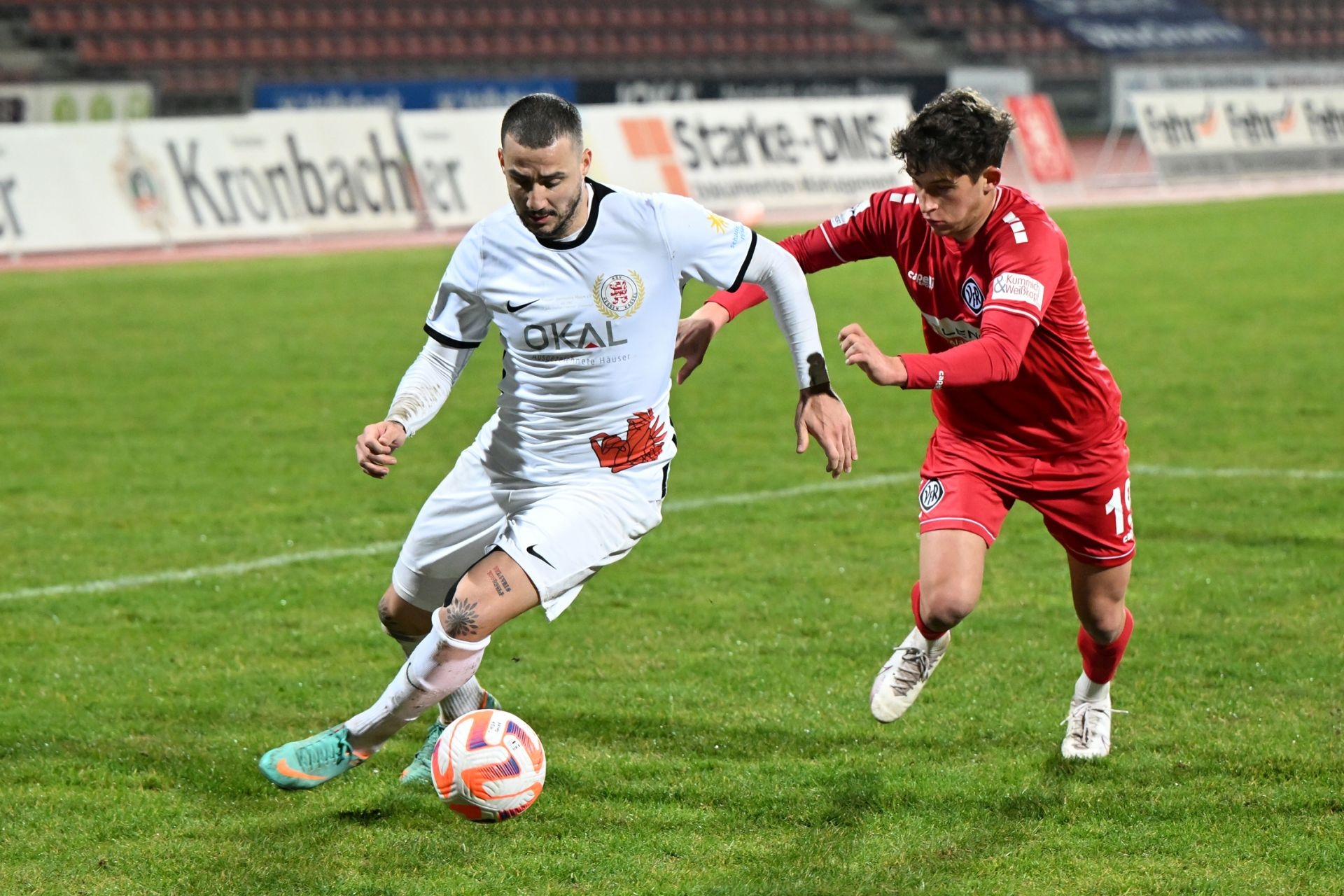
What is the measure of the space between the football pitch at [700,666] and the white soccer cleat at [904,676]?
7.1 inches

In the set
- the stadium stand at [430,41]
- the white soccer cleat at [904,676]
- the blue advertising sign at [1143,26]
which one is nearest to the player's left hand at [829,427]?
the white soccer cleat at [904,676]

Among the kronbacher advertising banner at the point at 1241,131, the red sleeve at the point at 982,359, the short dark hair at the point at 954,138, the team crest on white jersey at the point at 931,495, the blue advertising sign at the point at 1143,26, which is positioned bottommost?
the kronbacher advertising banner at the point at 1241,131

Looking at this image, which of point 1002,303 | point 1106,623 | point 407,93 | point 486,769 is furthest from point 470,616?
point 407,93

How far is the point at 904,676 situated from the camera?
4.85m

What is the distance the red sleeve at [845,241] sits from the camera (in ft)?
16.2

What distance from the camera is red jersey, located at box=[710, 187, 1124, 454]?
14.6 ft

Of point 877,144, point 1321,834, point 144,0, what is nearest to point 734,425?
point 1321,834

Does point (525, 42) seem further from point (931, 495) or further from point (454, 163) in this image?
point (931, 495)

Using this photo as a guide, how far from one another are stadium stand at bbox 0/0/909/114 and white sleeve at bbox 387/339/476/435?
24.7 metres

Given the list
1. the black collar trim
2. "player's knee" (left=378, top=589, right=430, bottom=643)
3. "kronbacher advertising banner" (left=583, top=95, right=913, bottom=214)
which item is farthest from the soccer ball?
"kronbacher advertising banner" (left=583, top=95, right=913, bottom=214)

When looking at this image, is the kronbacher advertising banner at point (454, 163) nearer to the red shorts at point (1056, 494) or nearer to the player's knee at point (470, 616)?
the red shorts at point (1056, 494)

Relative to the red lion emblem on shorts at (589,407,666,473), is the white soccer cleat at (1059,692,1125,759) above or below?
below

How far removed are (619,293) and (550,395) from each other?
1.10 ft

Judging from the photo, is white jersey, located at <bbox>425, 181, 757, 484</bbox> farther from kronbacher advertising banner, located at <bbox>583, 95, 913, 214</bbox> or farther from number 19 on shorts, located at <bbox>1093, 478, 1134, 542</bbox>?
kronbacher advertising banner, located at <bbox>583, 95, 913, 214</bbox>
